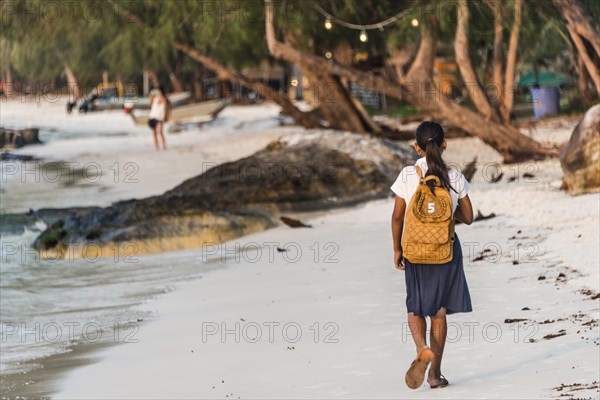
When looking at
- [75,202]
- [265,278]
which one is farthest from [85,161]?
[265,278]

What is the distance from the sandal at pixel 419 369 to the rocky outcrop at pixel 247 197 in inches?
346

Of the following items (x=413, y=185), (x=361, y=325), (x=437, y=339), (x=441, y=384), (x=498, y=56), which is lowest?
(x=361, y=325)

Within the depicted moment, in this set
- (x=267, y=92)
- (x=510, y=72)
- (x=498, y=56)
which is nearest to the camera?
(x=510, y=72)

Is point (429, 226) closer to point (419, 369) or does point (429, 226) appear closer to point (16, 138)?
point (419, 369)

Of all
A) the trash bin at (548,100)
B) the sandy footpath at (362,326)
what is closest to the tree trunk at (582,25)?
the sandy footpath at (362,326)

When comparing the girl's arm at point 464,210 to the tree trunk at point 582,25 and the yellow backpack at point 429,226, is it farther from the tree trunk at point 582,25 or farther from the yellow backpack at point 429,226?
the tree trunk at point 582,25

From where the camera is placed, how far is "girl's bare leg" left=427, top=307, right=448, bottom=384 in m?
7.08

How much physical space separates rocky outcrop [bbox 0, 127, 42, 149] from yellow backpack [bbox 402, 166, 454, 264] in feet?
91.7

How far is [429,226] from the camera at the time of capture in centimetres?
Answer: 688

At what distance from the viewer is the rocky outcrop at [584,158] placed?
593 inches

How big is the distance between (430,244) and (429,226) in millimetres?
106

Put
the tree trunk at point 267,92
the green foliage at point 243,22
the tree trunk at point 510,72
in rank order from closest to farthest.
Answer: the tree trunk at point 510,72 → the green foliage at point 243,22 → the tree trunk at point 267,92

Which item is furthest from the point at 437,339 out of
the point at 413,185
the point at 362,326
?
the point at 362,326

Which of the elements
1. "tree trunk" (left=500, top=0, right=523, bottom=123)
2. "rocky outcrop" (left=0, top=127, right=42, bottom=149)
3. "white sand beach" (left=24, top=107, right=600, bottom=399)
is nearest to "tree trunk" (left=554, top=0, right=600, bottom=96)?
"tree trunk" (left=500, top=0, right=523, bottom=123)
